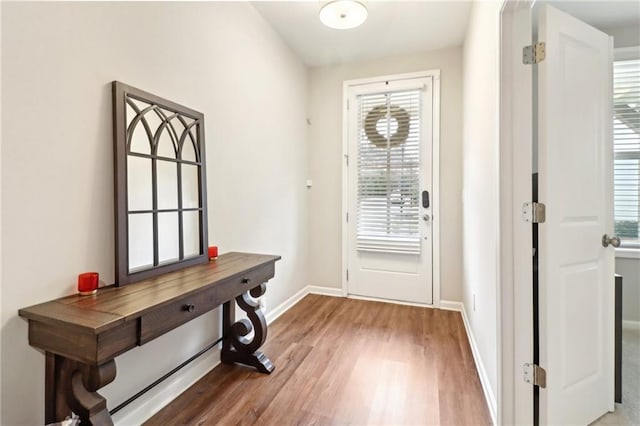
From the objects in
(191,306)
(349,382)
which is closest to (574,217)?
(349,382)

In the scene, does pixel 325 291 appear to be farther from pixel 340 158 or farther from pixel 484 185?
pixel 484 185

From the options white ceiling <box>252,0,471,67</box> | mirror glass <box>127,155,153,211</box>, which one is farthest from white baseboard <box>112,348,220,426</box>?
white ceiling <box>252,0,471,67</box>

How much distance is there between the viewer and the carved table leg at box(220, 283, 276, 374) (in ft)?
6.75

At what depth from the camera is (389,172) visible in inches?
134

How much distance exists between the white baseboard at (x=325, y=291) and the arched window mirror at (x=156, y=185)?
200 centimetres

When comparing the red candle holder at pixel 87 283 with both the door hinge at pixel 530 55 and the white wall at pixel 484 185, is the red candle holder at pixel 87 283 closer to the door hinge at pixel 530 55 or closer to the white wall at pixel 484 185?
the white wall at pixel 484 185

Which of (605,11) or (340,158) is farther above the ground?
(605,11)

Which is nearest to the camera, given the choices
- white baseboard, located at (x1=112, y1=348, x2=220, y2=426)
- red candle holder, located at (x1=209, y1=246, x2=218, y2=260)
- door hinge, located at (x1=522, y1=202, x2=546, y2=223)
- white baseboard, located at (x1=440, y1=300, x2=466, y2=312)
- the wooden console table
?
the wooden console table

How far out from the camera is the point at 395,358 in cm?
223

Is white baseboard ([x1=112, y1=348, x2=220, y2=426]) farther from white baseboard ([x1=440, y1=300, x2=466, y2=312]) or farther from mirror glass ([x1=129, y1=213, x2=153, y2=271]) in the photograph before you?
white baseboard ([x1=440, y1=300, x2=466, y2=312])

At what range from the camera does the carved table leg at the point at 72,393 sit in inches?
45.1

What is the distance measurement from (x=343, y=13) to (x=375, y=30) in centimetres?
74

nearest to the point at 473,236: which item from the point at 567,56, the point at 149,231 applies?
the point at 567,56

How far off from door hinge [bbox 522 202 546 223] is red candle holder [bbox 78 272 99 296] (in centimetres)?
200
